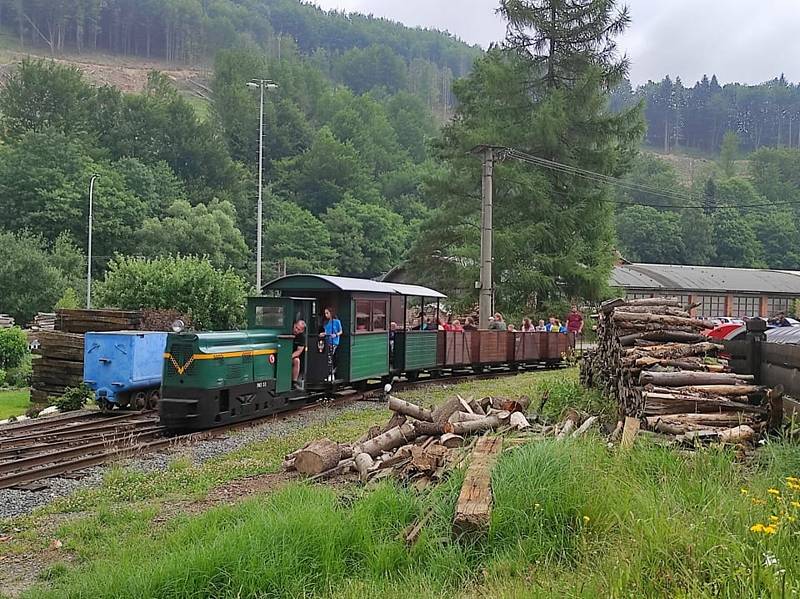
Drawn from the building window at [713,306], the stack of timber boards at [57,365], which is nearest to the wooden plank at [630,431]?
the stack of timber boards at [57,365]

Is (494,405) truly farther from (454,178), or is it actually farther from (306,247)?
(306,247)

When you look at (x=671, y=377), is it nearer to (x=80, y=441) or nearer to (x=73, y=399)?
(x=80, y=441)

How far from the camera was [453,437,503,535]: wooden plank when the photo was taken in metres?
5.91

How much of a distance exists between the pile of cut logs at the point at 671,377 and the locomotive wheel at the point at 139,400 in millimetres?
9558

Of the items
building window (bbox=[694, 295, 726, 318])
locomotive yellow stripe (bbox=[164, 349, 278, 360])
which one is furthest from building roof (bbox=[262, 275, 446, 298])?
building window (bbox=[694, 295, 726, 318])

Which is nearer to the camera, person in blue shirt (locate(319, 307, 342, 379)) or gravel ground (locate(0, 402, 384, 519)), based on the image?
gravel ground (locate(0, 402, 384, 519))

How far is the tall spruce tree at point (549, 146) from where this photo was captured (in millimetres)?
36656

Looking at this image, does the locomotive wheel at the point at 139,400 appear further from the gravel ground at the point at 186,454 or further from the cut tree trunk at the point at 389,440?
the cut tree trunk at the point at 389,440

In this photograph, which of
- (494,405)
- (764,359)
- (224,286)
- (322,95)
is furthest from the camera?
(322,95)

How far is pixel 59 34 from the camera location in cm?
14750

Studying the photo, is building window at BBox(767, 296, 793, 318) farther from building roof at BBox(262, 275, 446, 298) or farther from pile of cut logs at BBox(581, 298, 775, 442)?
pile of cut logs at BBox(581, 298, 775, 442)

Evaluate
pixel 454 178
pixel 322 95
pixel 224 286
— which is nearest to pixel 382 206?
pixel 322 95

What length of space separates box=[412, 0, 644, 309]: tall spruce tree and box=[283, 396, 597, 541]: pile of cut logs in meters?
25.9

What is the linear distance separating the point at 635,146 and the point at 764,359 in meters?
32.8
